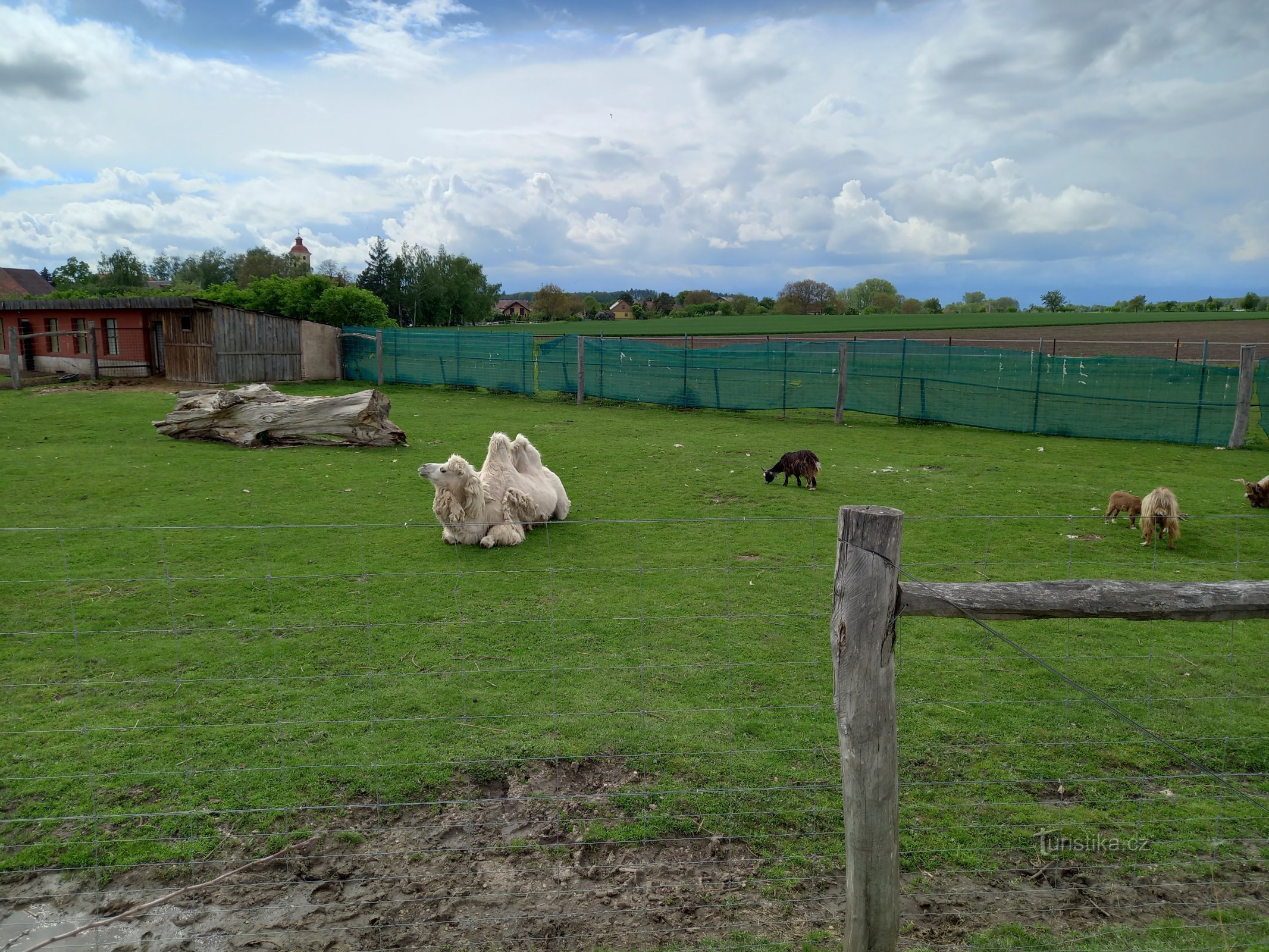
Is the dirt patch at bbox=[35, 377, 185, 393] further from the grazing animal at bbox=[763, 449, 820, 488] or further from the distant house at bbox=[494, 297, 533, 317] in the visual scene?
the distant house at bbox=[494, 297, 533, 317]

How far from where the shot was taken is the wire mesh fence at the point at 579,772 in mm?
3422

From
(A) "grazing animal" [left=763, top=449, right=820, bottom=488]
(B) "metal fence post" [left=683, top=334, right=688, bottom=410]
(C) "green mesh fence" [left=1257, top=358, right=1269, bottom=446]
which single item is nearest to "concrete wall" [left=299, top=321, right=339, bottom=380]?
(B) "metal fence post" [left=683, top=334, right=688, bottom=410]

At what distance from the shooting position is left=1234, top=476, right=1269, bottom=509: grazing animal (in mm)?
10898

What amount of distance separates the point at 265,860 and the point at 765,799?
2.37 meters

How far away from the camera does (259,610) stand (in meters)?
6.79

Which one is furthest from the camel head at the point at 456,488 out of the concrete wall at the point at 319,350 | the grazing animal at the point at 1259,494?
the concrete wall at the point at 319,350

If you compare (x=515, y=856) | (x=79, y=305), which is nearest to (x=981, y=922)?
(x=515, y=856)

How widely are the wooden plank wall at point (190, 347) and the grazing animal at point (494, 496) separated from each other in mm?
19476

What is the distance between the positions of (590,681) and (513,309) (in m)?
119

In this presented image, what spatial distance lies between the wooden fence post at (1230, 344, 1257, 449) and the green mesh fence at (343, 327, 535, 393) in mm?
17767

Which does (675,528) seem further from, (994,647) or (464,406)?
(464,406)

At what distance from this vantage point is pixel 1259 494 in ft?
35.9

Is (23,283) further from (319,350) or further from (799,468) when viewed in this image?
(799,468)

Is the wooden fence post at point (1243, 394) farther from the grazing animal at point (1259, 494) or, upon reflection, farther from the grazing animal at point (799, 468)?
the grazing animal at point (799, 468)
